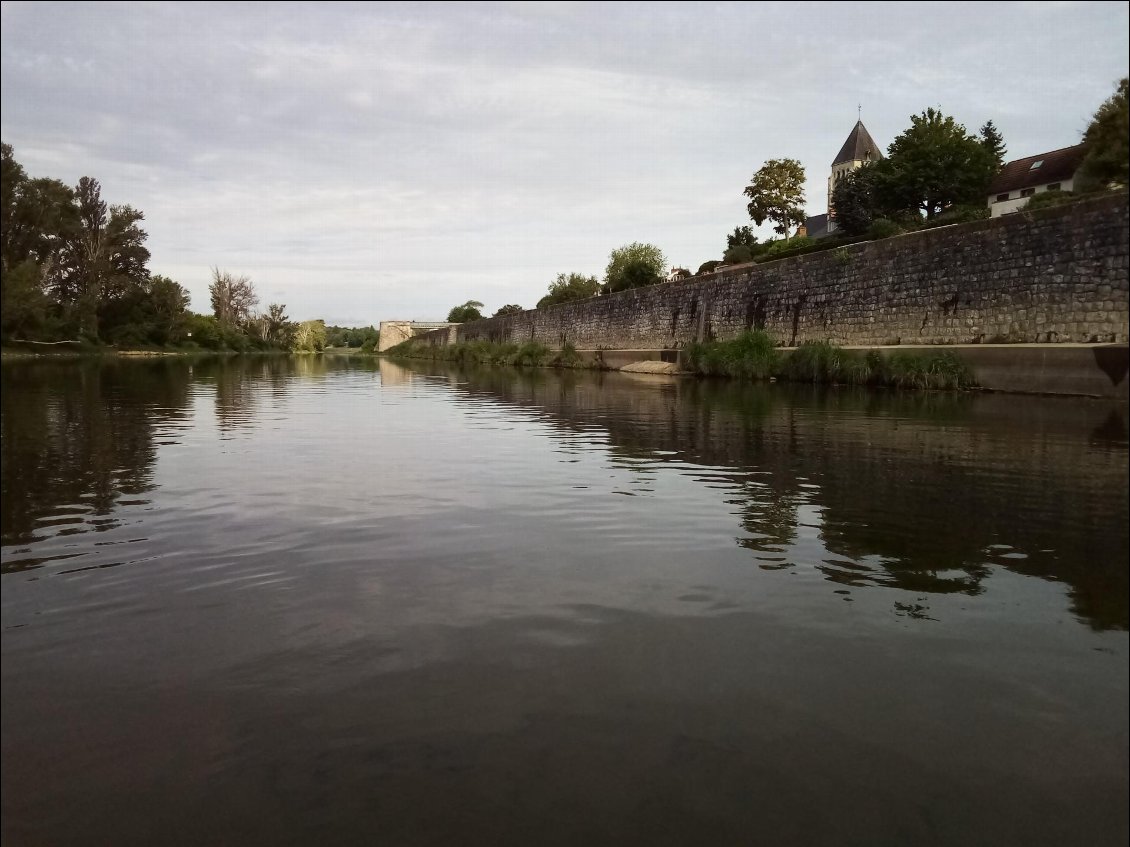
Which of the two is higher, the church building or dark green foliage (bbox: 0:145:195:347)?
the church building

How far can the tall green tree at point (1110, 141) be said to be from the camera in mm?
20266

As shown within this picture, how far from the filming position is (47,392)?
18.4 m

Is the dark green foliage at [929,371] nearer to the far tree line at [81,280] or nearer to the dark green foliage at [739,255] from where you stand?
the dark green foliage at [739,255]

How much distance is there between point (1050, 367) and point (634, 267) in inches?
1743

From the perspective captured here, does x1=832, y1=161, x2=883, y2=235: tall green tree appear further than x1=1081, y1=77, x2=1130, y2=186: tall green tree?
Yes

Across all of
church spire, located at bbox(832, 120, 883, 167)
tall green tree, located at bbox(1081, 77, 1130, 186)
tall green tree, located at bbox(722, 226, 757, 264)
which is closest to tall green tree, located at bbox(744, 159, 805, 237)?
tall green tree, located at bbox(722, 226, 757, 264)

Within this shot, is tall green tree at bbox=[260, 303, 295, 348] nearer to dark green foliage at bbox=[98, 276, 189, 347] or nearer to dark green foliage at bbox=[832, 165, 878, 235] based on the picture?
dark green foliage at bbox=[98, 276, 189, 347]

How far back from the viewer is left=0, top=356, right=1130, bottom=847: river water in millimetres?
2221

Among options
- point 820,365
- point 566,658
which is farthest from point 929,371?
point 566,658

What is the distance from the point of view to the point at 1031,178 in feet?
148

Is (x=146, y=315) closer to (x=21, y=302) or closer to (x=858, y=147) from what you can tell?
(x=21, y=302)

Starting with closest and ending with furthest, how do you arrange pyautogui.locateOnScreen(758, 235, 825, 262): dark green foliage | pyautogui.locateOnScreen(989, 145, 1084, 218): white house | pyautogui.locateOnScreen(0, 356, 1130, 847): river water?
pyautogui.locateOnScreen(0, 356, 1130, 847): river water, pyautogui.locateOnScreen(758, 235, 825, 262): dark green foliage, pyautogui.locateOnScreen(989, 145, 1084, 218): white house

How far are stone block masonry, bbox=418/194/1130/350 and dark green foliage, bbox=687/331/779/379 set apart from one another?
1584mm

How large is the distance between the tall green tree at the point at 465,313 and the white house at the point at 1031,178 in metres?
97.4
